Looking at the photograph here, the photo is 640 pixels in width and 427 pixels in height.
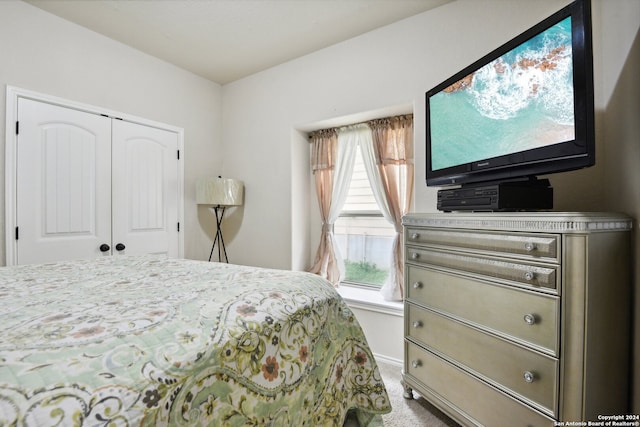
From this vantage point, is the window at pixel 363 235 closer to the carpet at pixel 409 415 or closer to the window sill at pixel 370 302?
the window sill at pixel 370 302

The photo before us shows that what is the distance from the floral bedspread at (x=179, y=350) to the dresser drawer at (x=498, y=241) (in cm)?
66

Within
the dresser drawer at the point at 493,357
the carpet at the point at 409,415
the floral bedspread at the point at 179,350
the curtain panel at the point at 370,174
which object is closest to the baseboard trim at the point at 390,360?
the carpet at the point at 409,415

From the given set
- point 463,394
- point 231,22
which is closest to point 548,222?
point 463,394

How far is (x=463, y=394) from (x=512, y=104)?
1.45 m

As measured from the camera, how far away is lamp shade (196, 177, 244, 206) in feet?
10.2

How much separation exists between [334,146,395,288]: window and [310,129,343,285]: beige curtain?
12cm

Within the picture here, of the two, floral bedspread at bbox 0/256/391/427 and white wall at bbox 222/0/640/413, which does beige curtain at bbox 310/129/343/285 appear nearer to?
white wall at bbox 222/0/640/413

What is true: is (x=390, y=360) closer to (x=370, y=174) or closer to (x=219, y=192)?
(x=370, y=174)

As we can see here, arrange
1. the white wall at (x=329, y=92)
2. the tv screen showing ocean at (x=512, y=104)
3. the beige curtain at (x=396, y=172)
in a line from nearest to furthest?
the tv screen showing ocean at (x=512, y=104), the white wall at (x=329, y=92), the beige curtain at (x=396, y=172)

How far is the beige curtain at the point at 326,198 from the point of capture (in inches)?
122

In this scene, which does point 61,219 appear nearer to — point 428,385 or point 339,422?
point 339,422

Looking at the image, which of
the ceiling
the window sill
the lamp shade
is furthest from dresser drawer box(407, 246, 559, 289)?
the lamp shade

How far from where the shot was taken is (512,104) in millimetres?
1526

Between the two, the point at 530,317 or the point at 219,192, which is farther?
the point at 219,192
